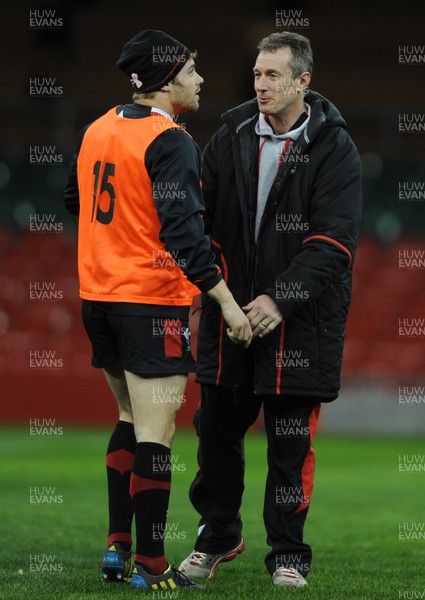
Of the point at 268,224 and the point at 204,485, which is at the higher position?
the point at 268,224

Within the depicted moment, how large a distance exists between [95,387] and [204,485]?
8.29m

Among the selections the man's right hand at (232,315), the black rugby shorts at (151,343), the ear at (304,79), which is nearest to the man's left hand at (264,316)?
the man's right hand at (232,315)

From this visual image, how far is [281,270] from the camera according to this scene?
199 inches

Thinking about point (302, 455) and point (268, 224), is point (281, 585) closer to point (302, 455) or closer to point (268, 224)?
point (302, 455)

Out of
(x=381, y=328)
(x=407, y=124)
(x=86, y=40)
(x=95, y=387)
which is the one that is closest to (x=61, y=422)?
(x=95, y=387)

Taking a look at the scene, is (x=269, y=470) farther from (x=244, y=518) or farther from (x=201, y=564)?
(x=244, y=518)

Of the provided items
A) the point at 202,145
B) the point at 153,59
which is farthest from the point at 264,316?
the point at 202,145

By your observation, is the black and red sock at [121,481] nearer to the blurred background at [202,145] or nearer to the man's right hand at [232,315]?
the man's right hand at [232,315]

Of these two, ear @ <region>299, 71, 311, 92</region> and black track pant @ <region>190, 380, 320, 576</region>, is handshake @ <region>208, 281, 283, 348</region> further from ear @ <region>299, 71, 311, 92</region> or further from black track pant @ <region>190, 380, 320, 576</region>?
ear @ <region>299, 71, 311, 92</region>

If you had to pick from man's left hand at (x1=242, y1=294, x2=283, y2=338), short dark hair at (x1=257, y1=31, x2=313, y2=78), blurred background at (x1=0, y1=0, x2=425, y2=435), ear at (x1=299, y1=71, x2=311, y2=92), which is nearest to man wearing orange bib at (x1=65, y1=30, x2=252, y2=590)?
man's left hand at (x1=242, y1=294, x2=283, y2=338)

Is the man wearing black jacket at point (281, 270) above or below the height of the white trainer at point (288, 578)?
above

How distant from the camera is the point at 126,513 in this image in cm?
501

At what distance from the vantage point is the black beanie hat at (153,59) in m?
4.67

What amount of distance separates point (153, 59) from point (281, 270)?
40.7 inches
